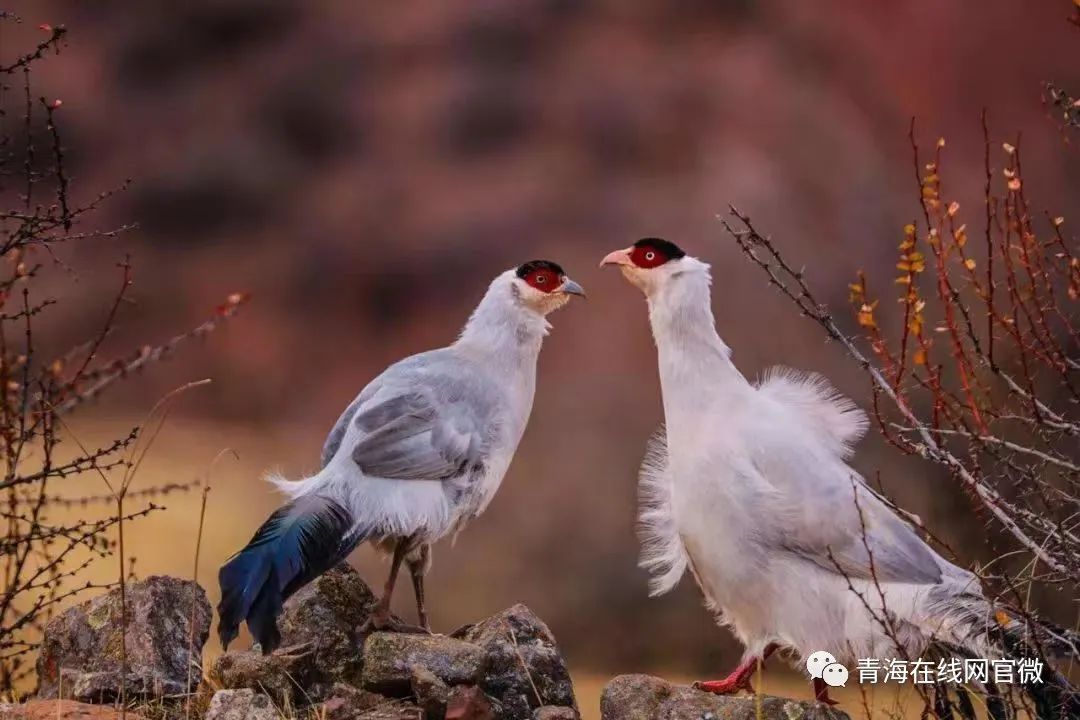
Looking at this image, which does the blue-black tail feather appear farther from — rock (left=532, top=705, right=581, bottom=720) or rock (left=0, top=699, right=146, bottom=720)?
rock (left=532, top=705, right=581, bottom=720)

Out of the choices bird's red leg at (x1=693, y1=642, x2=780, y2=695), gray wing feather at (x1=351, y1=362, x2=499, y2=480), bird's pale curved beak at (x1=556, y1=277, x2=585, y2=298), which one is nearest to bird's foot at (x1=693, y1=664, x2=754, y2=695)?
bird's red leg at (x1=693, y1=642, x2=780, y2=695)

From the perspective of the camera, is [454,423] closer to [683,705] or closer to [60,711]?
[683,705]

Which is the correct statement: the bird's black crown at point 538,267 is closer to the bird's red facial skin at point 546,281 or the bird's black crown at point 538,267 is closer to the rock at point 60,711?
the bird's red facial skin at point 546,281

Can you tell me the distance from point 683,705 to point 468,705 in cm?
78

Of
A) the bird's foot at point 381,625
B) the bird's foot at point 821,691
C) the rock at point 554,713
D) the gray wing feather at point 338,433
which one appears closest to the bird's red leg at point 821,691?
the bird's foot at point 821,691

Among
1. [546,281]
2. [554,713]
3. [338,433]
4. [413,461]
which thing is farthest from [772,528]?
[338,433]

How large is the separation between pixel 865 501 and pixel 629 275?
128cm

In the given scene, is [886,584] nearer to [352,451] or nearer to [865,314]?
[865,314]

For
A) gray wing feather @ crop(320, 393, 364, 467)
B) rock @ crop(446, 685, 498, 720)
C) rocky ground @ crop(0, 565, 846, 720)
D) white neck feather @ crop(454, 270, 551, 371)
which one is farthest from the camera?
white neck feather @ crop(454, 270, 551, 371)

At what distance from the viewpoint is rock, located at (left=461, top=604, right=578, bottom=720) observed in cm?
514

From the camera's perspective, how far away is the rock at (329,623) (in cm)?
540

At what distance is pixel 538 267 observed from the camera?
6.03 meters

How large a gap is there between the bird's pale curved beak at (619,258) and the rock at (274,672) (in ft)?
6.44

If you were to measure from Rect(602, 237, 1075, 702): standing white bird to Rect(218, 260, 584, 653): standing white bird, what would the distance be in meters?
0.83
